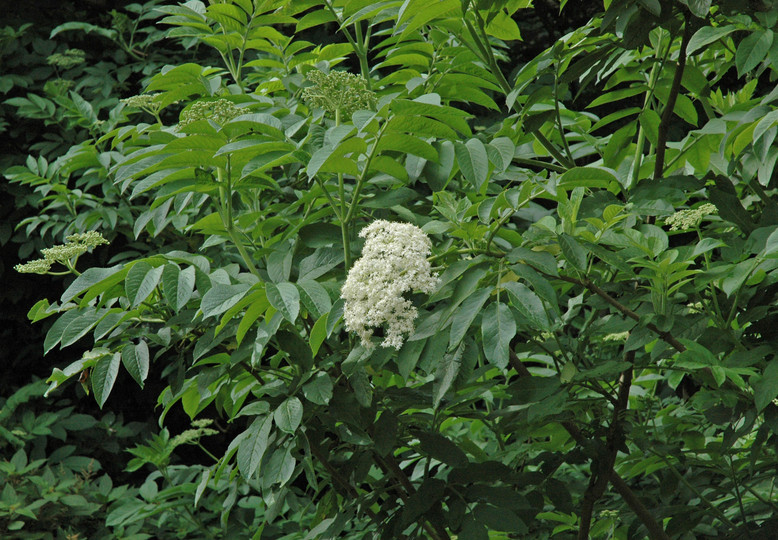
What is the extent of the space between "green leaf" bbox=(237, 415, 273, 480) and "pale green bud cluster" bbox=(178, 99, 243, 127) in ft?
1.86

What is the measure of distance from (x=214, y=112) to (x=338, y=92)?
0.24 metres

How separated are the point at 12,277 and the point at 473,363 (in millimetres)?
3619

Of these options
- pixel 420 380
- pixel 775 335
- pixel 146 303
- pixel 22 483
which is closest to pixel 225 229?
pixel 146 303

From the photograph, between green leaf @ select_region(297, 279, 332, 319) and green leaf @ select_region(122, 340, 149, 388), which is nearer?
green leaf @ select_region(297, 279, 332, 319)

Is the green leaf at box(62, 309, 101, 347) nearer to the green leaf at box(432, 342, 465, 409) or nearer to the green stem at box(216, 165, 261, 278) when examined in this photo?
the green stem at box(216, 165, 261, 278)

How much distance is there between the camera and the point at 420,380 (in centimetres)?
201

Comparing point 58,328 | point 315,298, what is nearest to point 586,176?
point 315,298

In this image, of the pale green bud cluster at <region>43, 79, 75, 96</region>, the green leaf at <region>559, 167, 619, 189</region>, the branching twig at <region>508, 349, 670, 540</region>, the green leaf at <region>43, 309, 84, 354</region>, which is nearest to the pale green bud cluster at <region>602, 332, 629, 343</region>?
the branching twig at <region>508, 349, 670, 540</region>

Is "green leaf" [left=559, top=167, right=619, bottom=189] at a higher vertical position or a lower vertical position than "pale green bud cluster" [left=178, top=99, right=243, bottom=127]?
lower

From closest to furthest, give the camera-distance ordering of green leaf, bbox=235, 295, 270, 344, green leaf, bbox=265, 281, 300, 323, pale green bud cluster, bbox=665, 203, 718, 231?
green leaf, bbox=265, 281, 300, 323
green leaf, bbox=235, 295, 270, 344
pale green bud cluster, bbox=665, 203, 718, 231

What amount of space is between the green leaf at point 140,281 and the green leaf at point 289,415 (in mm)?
317

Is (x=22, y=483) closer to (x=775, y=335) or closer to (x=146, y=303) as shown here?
(x=146, y=303)

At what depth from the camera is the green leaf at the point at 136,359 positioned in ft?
4.59

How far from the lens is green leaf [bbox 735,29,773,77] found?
131 cm
